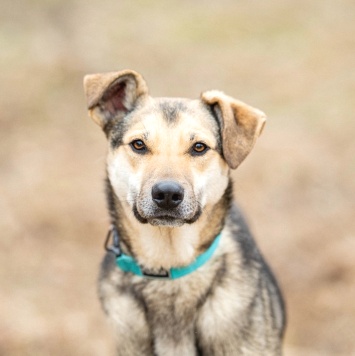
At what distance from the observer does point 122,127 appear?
474 cm

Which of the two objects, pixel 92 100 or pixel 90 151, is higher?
pixel 92 100

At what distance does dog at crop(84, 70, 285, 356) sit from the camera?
4.48 metres

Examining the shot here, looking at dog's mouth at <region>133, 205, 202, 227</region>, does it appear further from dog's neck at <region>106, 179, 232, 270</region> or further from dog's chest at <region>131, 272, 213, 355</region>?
dog's chest at <region>131, 272, 213, 355</region>

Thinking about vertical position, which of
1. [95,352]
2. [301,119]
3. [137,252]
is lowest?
[95,352]

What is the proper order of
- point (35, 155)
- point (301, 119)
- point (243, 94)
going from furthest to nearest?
point (243, 94), point (301, 119), point (35, 155)

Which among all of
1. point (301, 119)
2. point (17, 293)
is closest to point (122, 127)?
point (17, 293)

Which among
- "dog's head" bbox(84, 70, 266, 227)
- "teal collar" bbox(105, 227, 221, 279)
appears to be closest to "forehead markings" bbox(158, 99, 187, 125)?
"dog's head" bbox(84, 70, 266, 227)

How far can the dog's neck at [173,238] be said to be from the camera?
180 inches

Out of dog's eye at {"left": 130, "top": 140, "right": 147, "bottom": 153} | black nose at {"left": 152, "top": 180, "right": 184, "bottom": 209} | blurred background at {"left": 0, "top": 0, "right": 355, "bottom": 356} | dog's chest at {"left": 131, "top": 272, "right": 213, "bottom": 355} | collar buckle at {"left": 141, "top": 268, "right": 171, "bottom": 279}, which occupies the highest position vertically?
dog's eye at {"left": 130, "top": 140, "right": 147, "bottom": 153}

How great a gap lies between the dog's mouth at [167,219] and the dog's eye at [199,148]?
0.37 meters

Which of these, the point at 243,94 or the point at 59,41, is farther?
the point at 59,41

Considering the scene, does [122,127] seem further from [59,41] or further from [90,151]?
[59,41]

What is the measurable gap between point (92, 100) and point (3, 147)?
21.9 feet

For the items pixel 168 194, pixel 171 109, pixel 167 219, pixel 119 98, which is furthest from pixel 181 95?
pixel 168 194
